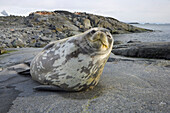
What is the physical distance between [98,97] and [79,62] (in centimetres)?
58

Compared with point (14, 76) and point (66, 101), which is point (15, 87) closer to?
point (14, 76)

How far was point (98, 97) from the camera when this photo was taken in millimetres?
2104

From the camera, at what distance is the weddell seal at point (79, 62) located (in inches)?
85.7

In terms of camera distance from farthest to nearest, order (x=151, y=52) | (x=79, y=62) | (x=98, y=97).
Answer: (x=151, y=52), (x=79, y=62), (x=98, y=97)

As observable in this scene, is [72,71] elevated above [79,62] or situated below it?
below

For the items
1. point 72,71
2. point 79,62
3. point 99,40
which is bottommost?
point 72,71

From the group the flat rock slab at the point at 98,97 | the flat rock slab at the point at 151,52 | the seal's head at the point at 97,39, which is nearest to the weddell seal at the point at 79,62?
the seal's head at the point at 97,39

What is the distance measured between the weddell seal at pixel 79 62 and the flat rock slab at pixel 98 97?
0.51ft

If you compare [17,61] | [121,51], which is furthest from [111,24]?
[17,61]

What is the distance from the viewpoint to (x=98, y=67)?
7.63 ft

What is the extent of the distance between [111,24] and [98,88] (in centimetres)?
3496

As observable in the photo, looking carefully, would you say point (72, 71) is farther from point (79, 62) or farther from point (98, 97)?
point (98, 97)

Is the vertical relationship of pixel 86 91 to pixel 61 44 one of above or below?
below

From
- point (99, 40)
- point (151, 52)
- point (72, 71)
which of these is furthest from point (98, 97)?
point (151, 52)
